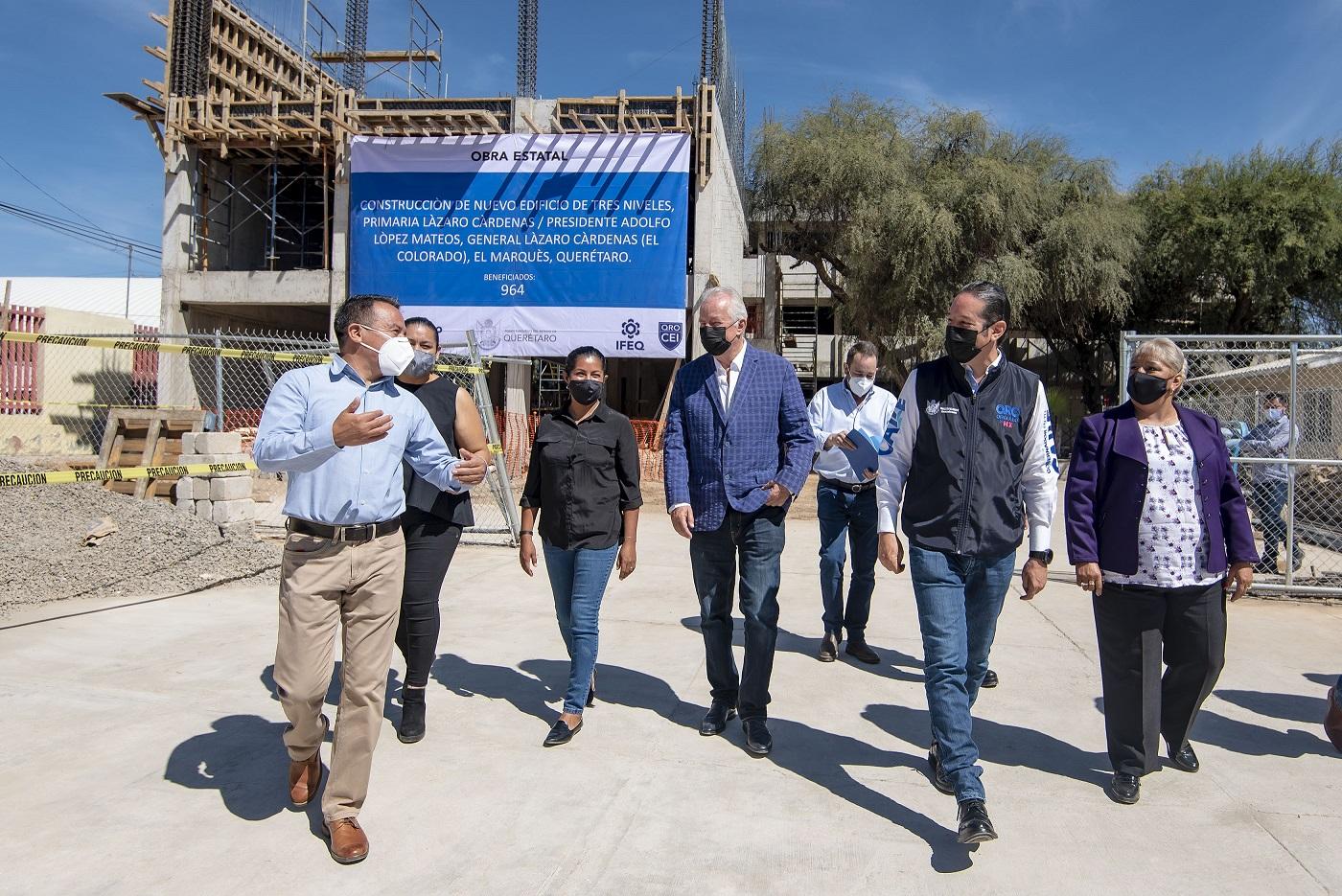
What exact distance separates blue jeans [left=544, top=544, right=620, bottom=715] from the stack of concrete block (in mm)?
6487

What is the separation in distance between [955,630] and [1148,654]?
970 mm

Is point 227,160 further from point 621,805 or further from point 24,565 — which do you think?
point 621,805

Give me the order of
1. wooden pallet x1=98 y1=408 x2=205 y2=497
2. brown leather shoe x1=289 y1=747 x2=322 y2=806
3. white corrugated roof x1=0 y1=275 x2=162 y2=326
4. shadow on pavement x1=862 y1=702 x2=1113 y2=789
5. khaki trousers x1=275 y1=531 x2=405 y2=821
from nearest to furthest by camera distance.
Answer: khaki trousers x1=275 y1=531 x2=405 y2=821
brown leather shoe x1=289 y1=747 x2=322 y2=806
shadow on pavement x1=862 y1=702 x2=1113 y2=789
wooden pallet x1=98 y1=408 x2=205 y2=497
white corrugated roof x1=0 y1=275 x2=162 y2=326

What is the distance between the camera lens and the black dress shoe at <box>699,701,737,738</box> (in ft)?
13.9

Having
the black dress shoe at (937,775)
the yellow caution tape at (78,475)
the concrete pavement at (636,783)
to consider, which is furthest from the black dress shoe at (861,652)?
the yellow caution tape at (78,475)

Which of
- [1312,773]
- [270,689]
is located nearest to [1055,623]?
[1312,773]

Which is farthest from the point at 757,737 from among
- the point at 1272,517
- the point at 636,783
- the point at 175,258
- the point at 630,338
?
the point at 175,258

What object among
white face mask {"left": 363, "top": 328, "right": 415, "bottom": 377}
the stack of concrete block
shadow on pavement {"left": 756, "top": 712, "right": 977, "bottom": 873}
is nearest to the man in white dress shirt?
shadow on pavement {"left": 756, "top": 712, "right": 977, "bottom": 873}

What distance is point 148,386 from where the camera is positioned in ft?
76.1

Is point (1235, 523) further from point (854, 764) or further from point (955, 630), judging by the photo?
point (854, 764)

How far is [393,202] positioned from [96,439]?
8.30 m

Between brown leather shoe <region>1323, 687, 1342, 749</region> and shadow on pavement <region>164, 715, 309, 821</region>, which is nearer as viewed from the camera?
shadow on pavement <region>164, 715, 309, 821</region>

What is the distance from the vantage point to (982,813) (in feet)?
10.2

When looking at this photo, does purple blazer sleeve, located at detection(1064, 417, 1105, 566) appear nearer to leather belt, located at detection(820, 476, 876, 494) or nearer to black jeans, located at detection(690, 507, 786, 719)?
black jeans, located at detection(690, 507, 786, 719)
